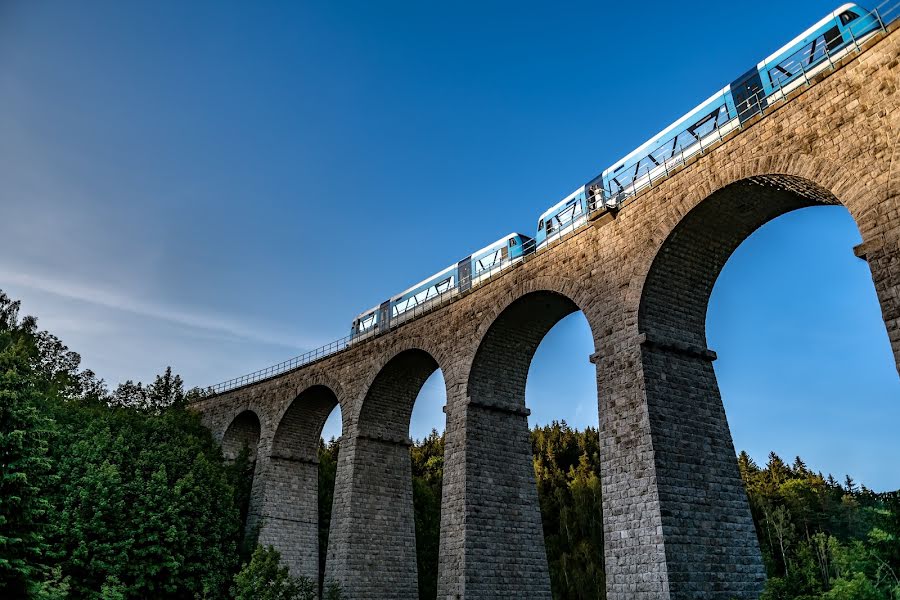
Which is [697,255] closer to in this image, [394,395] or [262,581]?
[394,395]

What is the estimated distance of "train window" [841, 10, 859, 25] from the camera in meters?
13.0

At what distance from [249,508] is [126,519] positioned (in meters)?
6.99

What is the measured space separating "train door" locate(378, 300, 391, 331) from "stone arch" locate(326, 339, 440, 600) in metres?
2.79

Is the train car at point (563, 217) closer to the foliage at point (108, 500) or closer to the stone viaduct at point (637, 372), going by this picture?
the stone viaduct at point (637, 372)

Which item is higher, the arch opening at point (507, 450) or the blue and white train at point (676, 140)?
the blue and white train at point (676, 140)

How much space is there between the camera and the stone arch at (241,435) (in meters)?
32.2

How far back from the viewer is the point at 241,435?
32.9 meters

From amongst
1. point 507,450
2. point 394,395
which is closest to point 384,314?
point 394,395

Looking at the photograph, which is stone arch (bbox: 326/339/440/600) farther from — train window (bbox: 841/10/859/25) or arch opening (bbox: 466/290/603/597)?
train window (bbox: 841/10/859/25)

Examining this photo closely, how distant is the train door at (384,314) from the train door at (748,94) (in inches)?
633

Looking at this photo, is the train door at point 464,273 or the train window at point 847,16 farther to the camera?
the train door at point 464,273

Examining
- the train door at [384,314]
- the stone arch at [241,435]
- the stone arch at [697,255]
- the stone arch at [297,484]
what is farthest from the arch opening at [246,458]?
the stone arch at [697,255]

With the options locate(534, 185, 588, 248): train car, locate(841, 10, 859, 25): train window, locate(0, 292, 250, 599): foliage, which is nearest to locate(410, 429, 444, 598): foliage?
locate(0, 292, 250, 599): foliage

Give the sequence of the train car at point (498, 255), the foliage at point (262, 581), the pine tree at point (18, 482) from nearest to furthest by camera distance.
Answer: the pine tree at point (18, 482)
the foliage at point (262, 581)
the train car at point (498, 255)
